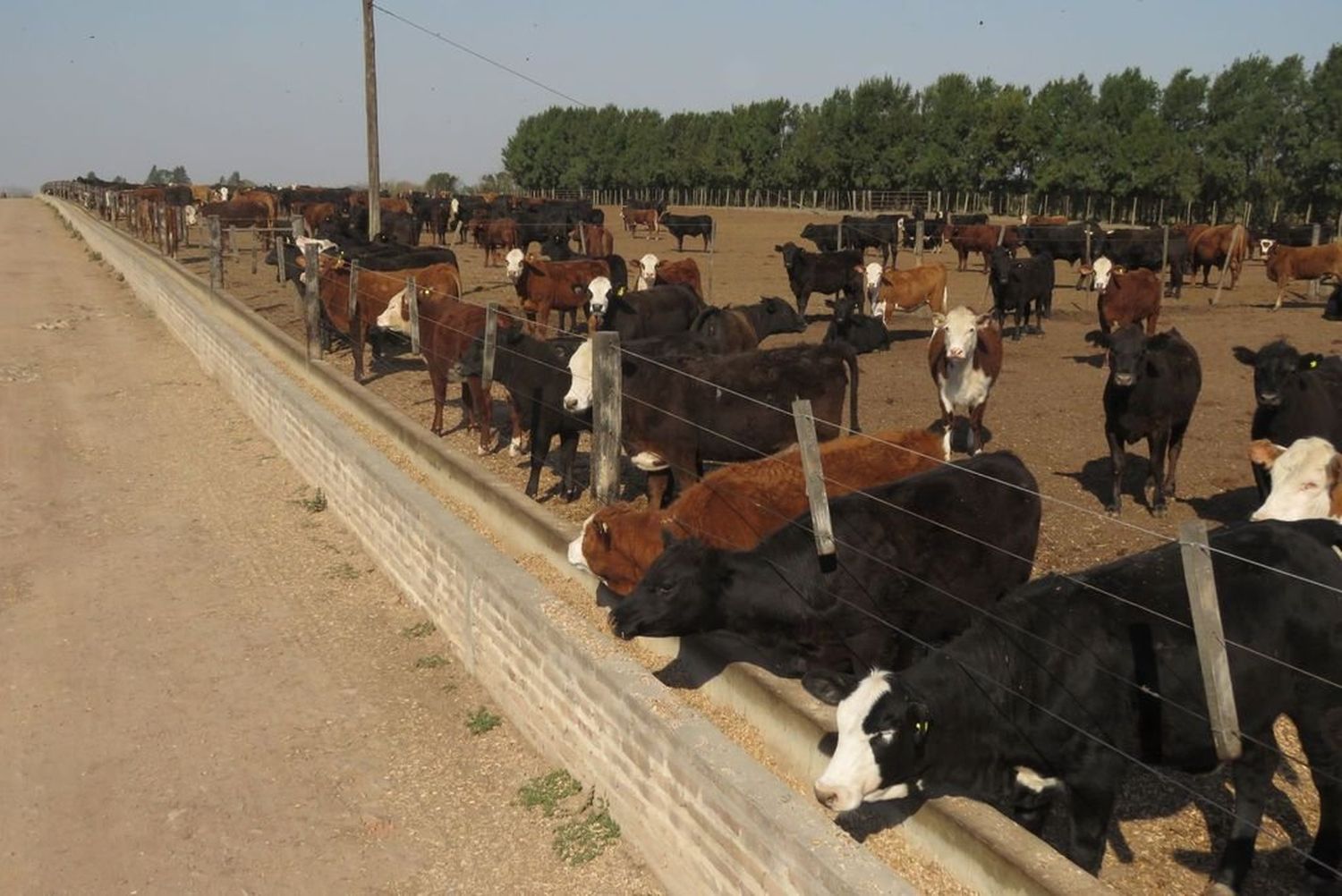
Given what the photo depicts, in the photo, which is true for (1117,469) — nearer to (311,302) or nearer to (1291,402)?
(1291,402)

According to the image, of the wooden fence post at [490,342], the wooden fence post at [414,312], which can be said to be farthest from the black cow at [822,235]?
the wooden fence post at [490,342]

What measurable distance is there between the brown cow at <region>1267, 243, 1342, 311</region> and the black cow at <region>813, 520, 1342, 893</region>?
22492 mm

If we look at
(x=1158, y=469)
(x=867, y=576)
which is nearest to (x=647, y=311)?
(x=1158, y=469)

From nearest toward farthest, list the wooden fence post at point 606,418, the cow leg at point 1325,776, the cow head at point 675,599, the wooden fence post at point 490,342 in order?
the cow leg at point 1325,776 → the cow head at point 675,599 → the wooden fence post at point 606,418 → the wooden fence post at point 490,342

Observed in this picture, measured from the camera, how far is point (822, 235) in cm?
3300

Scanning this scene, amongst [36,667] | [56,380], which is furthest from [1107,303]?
[56,380]

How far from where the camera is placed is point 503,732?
6.71 m

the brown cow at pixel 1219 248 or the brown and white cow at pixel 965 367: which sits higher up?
the brown cow at pixel 1219 248

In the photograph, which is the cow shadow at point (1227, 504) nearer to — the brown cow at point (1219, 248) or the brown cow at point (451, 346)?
the brown cow at point (451, 346)

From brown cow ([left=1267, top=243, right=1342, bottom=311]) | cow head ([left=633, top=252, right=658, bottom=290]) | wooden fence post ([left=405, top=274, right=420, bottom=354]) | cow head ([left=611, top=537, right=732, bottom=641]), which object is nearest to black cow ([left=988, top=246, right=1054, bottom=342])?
cow head ([left=633, top=252, right=658, bottom=290])

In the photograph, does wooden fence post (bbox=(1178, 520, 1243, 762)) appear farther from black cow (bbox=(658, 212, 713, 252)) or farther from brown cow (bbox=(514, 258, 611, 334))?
black cow (bbox=(658, 212, 713, 252))

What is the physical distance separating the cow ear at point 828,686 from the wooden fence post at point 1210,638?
4.30 feet

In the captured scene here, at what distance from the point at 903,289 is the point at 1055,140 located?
52.5 m

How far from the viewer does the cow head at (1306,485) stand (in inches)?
241
